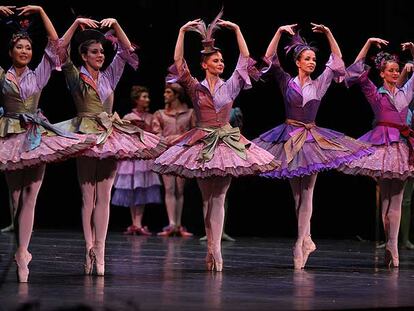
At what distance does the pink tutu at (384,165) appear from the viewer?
25.4 feet

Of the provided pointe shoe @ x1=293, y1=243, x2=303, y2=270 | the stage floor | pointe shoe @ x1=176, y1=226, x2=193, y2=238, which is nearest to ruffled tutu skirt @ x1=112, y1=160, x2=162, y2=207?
pointe shoe @ x1=176, y1=226, x2=193, y2=238

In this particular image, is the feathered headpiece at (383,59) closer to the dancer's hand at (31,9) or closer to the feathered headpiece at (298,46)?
the feathered headpiece at (298,46)

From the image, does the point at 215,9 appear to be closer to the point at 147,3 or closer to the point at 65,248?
the point at 147,3

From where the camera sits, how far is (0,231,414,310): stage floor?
5340mm

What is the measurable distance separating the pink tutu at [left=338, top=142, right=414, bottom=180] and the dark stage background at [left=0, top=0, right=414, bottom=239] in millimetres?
2959

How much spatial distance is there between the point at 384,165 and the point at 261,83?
159 inches


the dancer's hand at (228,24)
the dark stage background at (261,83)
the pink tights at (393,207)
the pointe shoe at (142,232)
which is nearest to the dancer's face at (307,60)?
the dancer's hand at (228,24)

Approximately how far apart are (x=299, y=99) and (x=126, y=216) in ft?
19.6

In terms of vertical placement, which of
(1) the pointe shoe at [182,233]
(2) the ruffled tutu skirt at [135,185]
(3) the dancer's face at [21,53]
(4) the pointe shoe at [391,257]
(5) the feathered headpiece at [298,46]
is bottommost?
(1) the pointe shoe at [182,233]

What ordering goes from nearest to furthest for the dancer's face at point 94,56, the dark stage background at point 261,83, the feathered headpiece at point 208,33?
the dancer's face at point 94,56, the feathered headpiece at point 208,33, the dark stage background at point 261,83

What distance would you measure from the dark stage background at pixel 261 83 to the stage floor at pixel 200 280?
173 cm

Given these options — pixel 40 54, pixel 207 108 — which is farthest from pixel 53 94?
pixel 207 108

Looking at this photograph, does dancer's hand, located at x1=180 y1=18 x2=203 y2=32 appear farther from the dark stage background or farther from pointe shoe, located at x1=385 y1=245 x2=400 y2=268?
the dark stage background

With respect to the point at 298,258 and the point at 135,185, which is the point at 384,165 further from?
the point at 135,185
